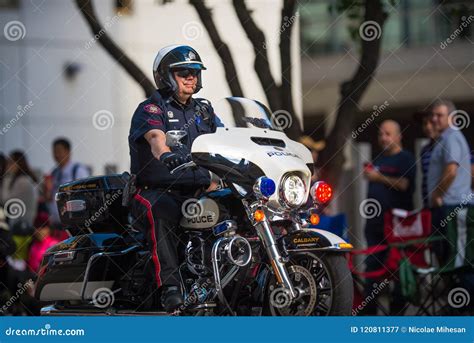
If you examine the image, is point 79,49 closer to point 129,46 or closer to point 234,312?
point 129,46

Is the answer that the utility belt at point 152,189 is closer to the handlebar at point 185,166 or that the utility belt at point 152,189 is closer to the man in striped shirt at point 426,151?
the handlebar at point 185,166

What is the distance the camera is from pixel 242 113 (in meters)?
6.89

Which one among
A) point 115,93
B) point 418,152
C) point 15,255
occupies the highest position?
point 115,93

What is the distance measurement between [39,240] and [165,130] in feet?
12.0

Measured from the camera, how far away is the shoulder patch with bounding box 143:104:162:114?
6.81m

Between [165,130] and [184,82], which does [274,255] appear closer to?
[165,130]

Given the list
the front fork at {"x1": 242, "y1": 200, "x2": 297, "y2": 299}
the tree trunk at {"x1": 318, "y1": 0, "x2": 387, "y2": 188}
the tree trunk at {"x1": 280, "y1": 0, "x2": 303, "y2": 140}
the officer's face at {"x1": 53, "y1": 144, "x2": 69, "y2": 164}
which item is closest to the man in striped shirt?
the tree trunk at {"x1": 318, "y1": 0, "x2": 387, "y2": 188}

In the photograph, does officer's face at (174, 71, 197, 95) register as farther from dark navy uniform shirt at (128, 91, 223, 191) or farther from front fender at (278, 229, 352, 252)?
front fender at (278, 229, 352, 252)

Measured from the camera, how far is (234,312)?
6520mm

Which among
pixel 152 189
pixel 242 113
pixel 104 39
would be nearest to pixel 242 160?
pixel 242 113

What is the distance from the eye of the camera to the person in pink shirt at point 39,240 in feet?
32.9

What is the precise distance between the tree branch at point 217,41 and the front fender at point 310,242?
105 inches
